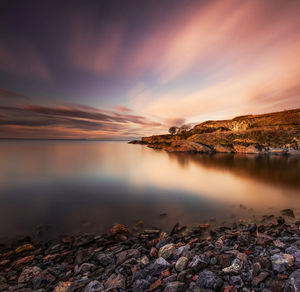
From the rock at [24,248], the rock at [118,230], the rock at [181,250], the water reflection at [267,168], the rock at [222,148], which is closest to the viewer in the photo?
the rock at [181,250]

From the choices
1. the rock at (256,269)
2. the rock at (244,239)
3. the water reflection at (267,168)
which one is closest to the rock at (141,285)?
the rock at (256,269)

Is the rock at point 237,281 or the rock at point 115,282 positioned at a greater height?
the rock at point 237,281

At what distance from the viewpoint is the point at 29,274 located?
3.72m

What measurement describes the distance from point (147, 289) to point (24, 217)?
24.8ft

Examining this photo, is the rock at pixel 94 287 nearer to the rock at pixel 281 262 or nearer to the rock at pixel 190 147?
the rock at pixel 281 262

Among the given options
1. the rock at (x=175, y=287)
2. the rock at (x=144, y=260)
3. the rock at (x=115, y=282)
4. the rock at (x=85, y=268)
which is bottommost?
the rock at (x=85, y=268)

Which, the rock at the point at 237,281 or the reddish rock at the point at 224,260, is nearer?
the rock at the point at 237,281

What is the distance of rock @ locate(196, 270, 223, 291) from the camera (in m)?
2.81

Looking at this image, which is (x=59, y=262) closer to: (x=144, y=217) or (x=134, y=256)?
(x=134, y=256)

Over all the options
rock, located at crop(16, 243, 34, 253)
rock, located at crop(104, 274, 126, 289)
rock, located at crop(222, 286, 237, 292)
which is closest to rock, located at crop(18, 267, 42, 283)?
rock, located at crop(16, 243, 34, 253)

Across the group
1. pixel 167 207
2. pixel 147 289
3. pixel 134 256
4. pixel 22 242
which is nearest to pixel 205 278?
pixel 147 289

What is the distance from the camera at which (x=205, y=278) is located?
295cm

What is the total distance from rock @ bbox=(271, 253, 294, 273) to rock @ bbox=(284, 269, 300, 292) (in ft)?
1.22

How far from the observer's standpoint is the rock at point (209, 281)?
2.81m
